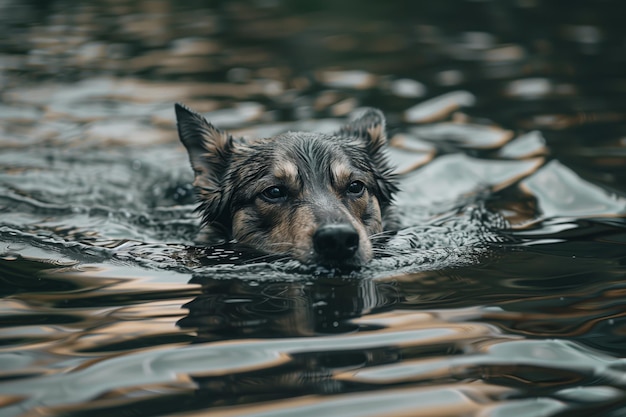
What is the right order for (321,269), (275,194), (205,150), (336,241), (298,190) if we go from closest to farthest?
(336,241)
(321,269)
(298,190)
(275,194)
(205,150)

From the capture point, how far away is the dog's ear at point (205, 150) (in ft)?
26.7

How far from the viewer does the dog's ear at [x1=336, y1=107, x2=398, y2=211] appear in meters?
8.30

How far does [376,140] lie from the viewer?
8688mm

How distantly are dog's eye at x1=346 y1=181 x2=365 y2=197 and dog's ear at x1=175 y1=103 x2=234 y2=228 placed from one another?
1.44 meters

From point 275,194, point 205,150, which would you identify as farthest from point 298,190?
point 205,150

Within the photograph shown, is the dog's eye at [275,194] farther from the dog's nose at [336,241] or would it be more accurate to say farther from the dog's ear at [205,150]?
the dog's nose at [336,241]

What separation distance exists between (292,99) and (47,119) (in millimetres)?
4262

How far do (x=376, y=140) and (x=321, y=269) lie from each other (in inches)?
104

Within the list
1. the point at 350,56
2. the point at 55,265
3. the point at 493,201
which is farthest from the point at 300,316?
the point at 350,56

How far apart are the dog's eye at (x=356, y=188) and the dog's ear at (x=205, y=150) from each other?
144cm

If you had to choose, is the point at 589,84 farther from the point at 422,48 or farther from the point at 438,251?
the point at 438,251

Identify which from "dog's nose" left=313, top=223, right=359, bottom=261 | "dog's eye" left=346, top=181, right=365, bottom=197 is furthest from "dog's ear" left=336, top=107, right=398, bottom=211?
"dog's nose" left=313, top=223, right=359, bottom=261

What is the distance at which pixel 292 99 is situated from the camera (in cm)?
1413

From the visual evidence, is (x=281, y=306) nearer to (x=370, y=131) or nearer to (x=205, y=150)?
(x=205, y=150)
